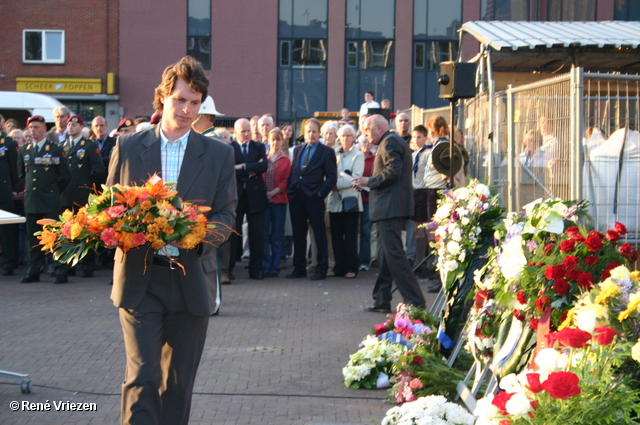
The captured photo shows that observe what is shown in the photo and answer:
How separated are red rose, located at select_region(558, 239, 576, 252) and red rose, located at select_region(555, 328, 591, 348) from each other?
3.27 feet

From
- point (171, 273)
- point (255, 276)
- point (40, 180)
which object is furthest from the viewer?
point (255, 276)

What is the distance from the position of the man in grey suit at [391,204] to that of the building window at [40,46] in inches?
1092

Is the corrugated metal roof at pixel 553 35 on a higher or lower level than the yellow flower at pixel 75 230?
higher

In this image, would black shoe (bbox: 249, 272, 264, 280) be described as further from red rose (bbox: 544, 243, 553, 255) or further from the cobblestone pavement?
red rose (bbox: 544, 243, 553, 255)

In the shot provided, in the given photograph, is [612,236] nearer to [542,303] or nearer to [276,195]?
[542,303]

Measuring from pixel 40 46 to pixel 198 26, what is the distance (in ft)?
21.7

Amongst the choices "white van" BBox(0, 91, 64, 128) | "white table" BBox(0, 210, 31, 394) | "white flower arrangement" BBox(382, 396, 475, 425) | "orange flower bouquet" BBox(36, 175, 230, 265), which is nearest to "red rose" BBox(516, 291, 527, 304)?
"white flower arrangement" BBox(382, 396, 475, 425)

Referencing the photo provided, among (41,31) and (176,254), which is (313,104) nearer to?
(41,31)

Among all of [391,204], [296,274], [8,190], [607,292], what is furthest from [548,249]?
[8,190]

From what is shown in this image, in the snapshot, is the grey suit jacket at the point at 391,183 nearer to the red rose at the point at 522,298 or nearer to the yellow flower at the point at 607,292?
the red rose at the point at 522,298

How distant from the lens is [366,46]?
34.2 m

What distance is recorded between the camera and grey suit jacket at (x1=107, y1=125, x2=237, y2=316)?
3912 millimetres

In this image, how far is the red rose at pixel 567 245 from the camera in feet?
13.9
